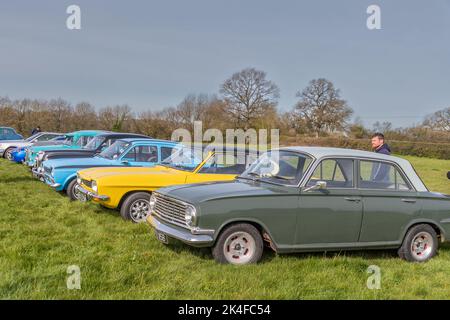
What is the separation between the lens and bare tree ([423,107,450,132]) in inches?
2234

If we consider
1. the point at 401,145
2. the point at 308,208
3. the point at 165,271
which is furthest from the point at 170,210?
the point at 401,145

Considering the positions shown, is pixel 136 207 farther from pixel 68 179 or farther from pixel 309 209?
pixel 309 209

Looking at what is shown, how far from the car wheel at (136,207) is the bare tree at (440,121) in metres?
56.7

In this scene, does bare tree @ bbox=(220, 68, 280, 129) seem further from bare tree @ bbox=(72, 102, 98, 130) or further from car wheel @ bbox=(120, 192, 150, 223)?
car wheel @ bbox=(120, 192, 150, 223)

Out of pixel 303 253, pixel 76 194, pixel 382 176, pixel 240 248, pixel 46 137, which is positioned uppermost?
pixel 46 137

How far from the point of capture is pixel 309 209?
6.07 m

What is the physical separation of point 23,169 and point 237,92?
42.6m

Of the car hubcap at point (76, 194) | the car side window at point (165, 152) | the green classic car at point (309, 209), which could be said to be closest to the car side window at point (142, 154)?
the car side window at point (165, 152)

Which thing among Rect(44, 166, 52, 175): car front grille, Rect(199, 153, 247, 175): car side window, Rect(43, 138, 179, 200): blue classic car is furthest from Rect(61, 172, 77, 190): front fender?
Rect(199, 153, 247, 175): car side window

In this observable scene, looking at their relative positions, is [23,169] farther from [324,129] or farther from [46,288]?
[324,129]

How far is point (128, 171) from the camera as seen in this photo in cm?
896

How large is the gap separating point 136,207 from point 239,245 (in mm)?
3176

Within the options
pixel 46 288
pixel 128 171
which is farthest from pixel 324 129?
pixel 46 288

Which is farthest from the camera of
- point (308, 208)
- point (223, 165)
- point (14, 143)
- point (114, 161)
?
point (14, 143)
